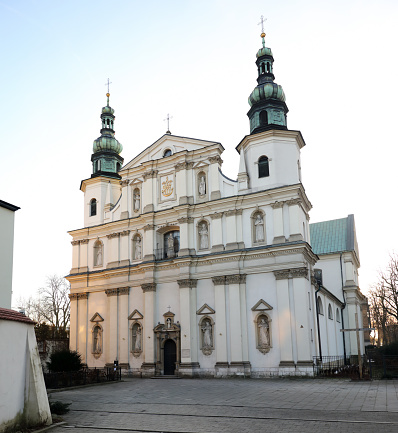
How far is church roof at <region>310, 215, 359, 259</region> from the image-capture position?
4850 cm

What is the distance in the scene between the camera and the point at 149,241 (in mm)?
33969

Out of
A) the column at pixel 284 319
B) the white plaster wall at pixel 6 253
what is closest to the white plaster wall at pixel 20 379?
the white plaster wall at pixel 6 253

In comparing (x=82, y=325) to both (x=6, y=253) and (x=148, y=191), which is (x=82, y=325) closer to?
(x=148, y=191)

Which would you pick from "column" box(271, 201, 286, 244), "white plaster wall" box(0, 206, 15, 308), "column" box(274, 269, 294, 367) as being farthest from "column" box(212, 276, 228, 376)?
"white plaster wall" box(0, 206, 15, 308)

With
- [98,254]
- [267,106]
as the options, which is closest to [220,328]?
[98,254]

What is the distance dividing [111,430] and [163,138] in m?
26.4

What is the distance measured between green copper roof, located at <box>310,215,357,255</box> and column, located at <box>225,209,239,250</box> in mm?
20217

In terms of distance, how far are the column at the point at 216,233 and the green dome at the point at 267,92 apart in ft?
30.0

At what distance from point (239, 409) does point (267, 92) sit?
79.8 ft

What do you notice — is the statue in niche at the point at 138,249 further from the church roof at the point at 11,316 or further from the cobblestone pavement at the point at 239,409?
the church roof at the point at 11,316

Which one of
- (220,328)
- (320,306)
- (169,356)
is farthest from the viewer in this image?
(320,306)

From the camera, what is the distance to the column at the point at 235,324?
28.6m

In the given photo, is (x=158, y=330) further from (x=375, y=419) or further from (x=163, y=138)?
(x=375, y=419)

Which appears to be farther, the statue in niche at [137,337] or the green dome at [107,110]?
the green dome at [107,110]
